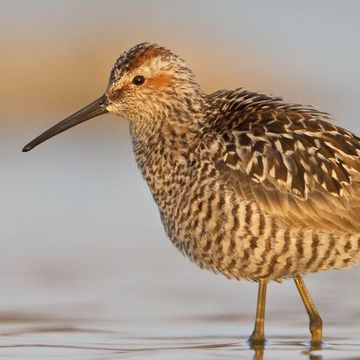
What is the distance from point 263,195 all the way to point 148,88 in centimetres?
157

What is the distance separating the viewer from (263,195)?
379 inches

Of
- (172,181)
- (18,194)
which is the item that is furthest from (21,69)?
(172,181)

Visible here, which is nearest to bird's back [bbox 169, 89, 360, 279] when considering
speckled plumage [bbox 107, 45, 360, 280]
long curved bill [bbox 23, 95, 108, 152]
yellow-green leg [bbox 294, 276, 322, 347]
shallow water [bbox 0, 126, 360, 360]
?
speckled plumage [bbox 107, 45, 360, 280]

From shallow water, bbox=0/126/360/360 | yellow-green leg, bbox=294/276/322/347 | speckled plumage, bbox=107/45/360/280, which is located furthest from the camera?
yellow-green leg, bbox=294/276/322/347

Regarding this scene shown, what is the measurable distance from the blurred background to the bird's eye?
1.96m

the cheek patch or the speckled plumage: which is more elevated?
the cheek patch

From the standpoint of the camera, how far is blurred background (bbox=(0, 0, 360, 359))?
10.8 meters

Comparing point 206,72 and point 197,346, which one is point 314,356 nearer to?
point 197,346

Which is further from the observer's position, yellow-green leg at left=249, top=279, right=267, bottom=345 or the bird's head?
the bird's head

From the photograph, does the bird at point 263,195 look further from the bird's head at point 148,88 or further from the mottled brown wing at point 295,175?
the bird's head at point 148,88

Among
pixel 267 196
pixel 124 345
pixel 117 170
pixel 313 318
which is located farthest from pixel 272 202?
pixel 117 170

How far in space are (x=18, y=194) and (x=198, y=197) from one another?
589 cm

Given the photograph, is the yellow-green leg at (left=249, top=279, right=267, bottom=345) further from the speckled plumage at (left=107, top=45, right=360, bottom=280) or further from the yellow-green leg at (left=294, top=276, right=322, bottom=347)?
the yellow-green leg at (left=294, top=276, right=322, bottom=347)

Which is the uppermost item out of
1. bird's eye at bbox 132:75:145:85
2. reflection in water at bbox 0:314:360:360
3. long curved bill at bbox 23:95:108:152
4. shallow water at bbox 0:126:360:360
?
bird's eye at bbox 132:75:145:85
